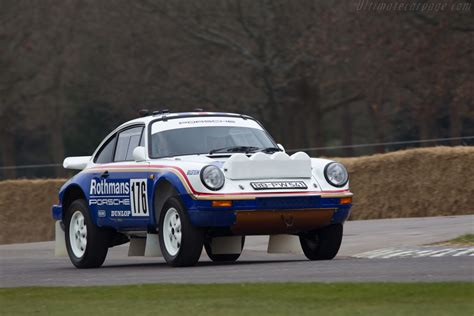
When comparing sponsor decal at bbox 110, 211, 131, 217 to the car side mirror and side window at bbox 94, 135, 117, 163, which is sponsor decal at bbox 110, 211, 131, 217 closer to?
the car side mirror

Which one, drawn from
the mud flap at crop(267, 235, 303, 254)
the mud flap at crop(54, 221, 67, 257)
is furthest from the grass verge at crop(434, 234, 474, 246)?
the mud flap at crop(54, 221, 67, 257)

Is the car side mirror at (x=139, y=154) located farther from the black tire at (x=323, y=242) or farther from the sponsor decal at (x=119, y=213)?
the black tire at (x=323, y=242)

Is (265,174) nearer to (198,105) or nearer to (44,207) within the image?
(44,207)

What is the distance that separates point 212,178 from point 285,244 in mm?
1602

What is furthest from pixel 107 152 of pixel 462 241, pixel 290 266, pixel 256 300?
pixel 256 300

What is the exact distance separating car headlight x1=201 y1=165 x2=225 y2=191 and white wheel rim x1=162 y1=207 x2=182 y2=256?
0.51 metres

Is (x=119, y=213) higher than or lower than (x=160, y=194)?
lower

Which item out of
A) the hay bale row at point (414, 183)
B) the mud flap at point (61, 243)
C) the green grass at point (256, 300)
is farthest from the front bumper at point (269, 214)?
the hay bale row at point (414, 183)

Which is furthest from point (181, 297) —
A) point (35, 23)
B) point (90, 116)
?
point (90, 116)

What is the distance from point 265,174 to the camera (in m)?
12.9

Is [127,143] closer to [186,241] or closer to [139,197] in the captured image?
[139,197]

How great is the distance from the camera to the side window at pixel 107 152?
14.9 metres

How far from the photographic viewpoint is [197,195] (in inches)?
498

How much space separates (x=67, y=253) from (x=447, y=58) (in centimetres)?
1988
